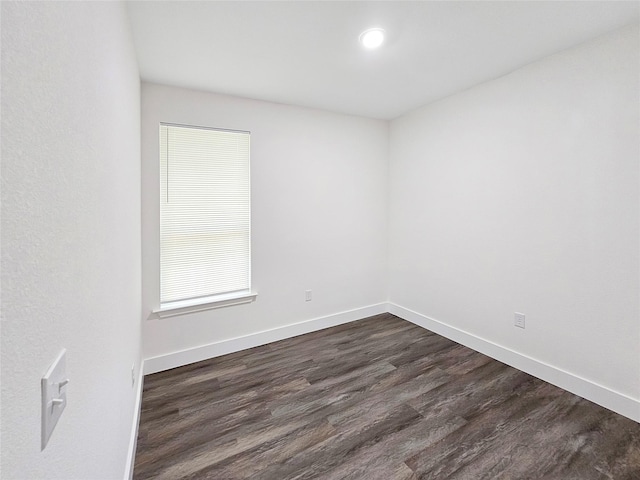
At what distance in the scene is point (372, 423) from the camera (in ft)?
6.46

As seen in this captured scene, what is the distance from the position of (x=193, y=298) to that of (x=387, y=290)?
237 cm

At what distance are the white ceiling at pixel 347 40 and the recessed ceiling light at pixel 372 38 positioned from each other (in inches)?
1.8

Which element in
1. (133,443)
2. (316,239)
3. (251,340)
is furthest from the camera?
(316,239)

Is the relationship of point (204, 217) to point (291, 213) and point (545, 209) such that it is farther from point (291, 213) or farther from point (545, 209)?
point (545, 209)

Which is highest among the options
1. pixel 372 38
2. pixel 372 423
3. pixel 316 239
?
pixel 372 38

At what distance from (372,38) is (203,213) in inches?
76.5

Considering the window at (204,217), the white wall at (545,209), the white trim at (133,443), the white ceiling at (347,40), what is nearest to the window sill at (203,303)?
the window at (204,217)

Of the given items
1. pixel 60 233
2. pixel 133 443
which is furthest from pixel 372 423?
pixel 60 233

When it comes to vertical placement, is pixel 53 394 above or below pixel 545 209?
below

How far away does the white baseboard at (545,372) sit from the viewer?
2020 millimetres

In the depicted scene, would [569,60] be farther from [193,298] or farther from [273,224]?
[193,298]

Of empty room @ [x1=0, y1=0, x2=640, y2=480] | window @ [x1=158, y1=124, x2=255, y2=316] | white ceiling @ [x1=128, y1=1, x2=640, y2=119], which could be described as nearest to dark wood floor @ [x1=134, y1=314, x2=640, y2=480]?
empty room @ [x1=0, y1=0, x2=640, y2=480]

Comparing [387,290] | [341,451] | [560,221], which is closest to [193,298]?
[341,451]

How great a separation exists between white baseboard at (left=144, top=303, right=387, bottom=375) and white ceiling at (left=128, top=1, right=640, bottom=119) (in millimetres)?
2323
